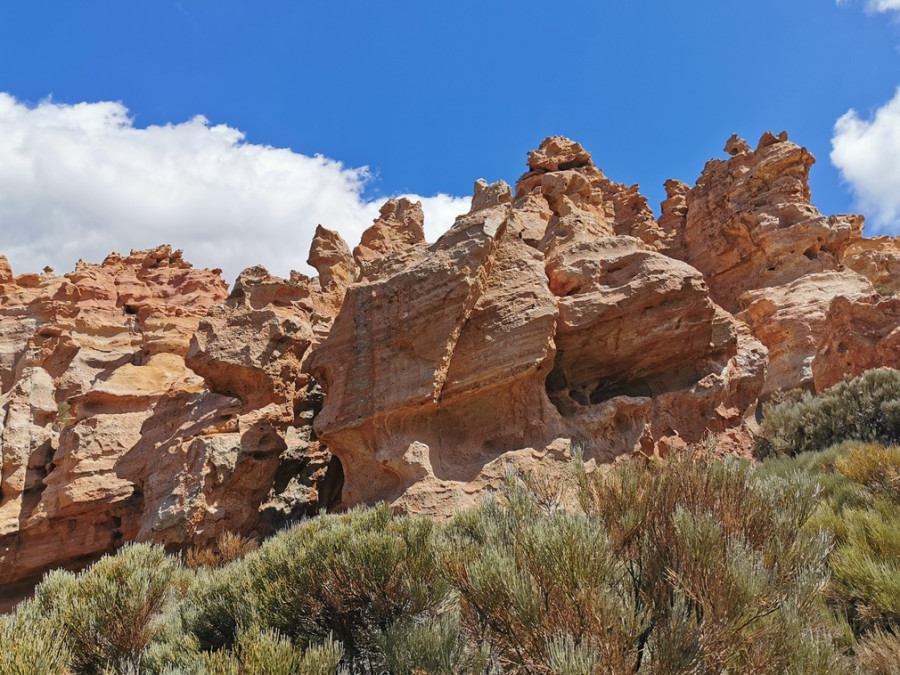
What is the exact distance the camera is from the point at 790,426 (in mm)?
11242

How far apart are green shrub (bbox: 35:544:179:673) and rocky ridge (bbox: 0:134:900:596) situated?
361 cm

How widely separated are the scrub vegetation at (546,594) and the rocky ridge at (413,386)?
3326 millimetres

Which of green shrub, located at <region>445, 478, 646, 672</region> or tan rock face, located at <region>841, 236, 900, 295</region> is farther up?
tan rock face, located at <region>841, 236, 900, 295</region>

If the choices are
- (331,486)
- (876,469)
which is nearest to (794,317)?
(876,469)

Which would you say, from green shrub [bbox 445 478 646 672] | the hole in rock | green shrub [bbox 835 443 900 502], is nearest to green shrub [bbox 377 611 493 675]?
green shrub [bbox 445 478 646 672]

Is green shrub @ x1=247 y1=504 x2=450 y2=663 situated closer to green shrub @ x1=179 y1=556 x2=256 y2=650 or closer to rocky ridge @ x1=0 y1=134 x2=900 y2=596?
green shrub @ x1=179 y1=556 x2=256 y2=650

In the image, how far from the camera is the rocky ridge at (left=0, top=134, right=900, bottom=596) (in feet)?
31.4

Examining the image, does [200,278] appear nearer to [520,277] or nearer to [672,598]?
[520,277]

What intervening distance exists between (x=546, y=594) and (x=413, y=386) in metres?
6.18

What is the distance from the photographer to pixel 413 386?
371 inches

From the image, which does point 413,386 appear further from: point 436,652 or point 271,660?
point 271,660

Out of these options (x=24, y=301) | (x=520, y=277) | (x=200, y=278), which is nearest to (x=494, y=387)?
(x=520, y=277)

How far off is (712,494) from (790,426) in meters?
8.42

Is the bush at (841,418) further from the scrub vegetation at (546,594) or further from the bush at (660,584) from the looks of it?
the bush at (660,584)
